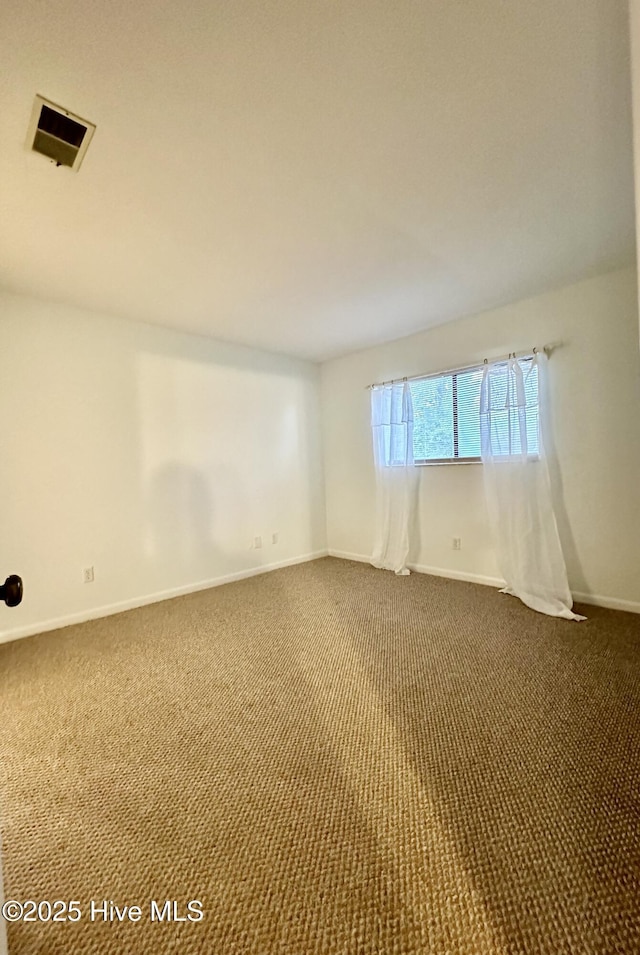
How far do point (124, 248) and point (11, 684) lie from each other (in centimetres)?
239

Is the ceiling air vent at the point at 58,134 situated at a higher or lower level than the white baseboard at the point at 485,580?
higher

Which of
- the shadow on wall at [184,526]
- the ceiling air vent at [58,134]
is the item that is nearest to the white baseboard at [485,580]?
the shadow on wall at [184,526]

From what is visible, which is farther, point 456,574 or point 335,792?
point 456,574

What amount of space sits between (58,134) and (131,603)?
2.85 metres

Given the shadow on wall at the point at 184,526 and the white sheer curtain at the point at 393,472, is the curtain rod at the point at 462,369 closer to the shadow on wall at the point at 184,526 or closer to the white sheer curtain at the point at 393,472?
the white sheer curtain at the point at 393,472

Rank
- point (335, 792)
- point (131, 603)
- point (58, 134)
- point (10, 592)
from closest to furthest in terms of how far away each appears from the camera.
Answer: point (10, 592), point (335, 792), point (58, 134), point (131, 603)

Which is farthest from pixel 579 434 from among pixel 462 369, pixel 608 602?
pixel 608 602

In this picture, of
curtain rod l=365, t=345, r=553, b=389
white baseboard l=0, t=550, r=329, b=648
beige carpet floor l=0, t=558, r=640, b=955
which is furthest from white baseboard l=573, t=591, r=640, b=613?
white baseboard l=0, t=550, r=329, b=648

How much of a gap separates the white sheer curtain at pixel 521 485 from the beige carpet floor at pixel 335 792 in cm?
53

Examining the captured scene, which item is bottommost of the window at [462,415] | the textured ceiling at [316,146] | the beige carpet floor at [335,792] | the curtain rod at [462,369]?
the beige carpet floor at [335,792]

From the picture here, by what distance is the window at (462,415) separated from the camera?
9.45 ft

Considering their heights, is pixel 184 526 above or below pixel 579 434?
below

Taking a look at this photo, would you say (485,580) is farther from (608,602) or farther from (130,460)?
(130,460)

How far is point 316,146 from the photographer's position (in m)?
1.44
